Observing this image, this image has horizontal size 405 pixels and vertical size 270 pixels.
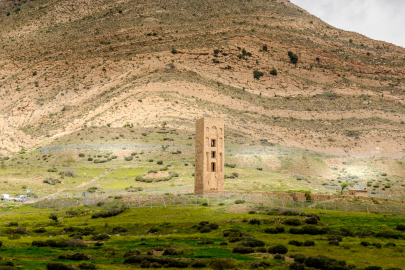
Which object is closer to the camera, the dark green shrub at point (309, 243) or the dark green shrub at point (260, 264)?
the dark green shrub at point (260, 264)

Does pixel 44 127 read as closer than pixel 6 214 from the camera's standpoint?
No

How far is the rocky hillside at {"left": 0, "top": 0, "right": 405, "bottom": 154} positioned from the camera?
93875 mm

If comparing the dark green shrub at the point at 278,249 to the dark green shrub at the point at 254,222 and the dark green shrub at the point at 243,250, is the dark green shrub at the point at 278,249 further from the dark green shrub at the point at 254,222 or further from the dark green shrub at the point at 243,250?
the dark green shrub at the point at 254,222

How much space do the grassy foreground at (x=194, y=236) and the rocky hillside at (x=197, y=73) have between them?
152ft

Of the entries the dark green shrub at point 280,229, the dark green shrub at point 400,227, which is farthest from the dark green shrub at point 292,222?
the dark green shrub at point 400,227

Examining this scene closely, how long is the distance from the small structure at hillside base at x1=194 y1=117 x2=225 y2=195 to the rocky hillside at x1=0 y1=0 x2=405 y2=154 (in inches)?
1381

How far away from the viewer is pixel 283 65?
122 m

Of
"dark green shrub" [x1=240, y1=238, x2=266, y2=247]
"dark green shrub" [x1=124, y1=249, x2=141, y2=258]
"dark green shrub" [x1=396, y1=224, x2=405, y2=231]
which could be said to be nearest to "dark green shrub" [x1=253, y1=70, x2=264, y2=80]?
"dark green shrub" [x1=396, y1=224, x2=405, y2=231]

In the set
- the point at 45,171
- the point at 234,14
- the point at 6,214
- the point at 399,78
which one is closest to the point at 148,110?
the point at 45,171

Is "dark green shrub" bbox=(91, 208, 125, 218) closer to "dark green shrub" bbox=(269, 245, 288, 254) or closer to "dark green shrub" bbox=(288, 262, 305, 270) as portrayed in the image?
"dark green shrub" bbox=(269, 245, 288, 254)

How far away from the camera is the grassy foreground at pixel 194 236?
2547 centimetres

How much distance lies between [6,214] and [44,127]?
5119 centimetres

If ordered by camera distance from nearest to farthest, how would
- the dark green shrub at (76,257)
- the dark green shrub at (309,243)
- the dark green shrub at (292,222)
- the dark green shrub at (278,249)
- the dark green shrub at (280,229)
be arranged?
the dark green shrub at (76,257) < the dark green shrub at (278,249) < the dark green shrub at (309,243) < the dark green shrub at (280,229) < the dark green shrub at (292,222)

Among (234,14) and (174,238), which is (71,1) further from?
(174,238)
